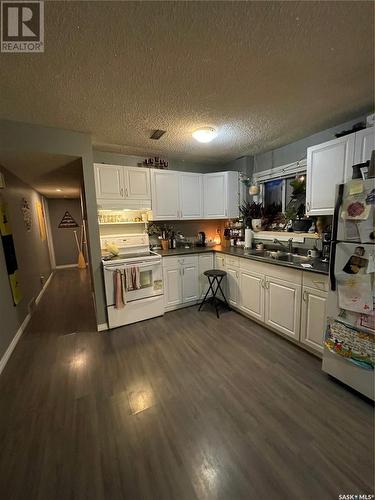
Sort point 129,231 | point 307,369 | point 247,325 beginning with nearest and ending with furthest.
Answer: point 307,369 < point 247,325 < point 129,231

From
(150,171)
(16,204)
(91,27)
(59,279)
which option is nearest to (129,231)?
(150,171)

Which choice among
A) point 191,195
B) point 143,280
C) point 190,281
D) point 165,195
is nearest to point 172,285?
point 190,281

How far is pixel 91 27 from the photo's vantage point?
3.73 ft

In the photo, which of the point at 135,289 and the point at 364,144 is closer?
the point at 364,144

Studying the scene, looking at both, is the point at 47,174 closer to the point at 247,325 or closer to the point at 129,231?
the point at 129,231

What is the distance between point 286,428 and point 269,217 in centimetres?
271

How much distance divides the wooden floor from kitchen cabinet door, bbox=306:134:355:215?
1647mm

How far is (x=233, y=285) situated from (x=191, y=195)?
1.70 m

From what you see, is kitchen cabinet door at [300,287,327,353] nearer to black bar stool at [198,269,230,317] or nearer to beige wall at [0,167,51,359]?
black bar stool at [198,269,230,317]

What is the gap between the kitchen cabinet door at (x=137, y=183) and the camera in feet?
10.2

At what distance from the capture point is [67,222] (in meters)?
6.65

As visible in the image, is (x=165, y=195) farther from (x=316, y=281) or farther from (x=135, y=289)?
(x=316, y=281)

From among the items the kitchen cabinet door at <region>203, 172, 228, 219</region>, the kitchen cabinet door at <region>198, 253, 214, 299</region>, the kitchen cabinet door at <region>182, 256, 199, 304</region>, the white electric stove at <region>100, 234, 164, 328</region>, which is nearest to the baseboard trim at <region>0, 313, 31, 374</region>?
the white electric stove at <region>100, 234, 164, 328</region>

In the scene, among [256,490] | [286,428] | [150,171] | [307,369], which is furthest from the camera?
[150,171]
